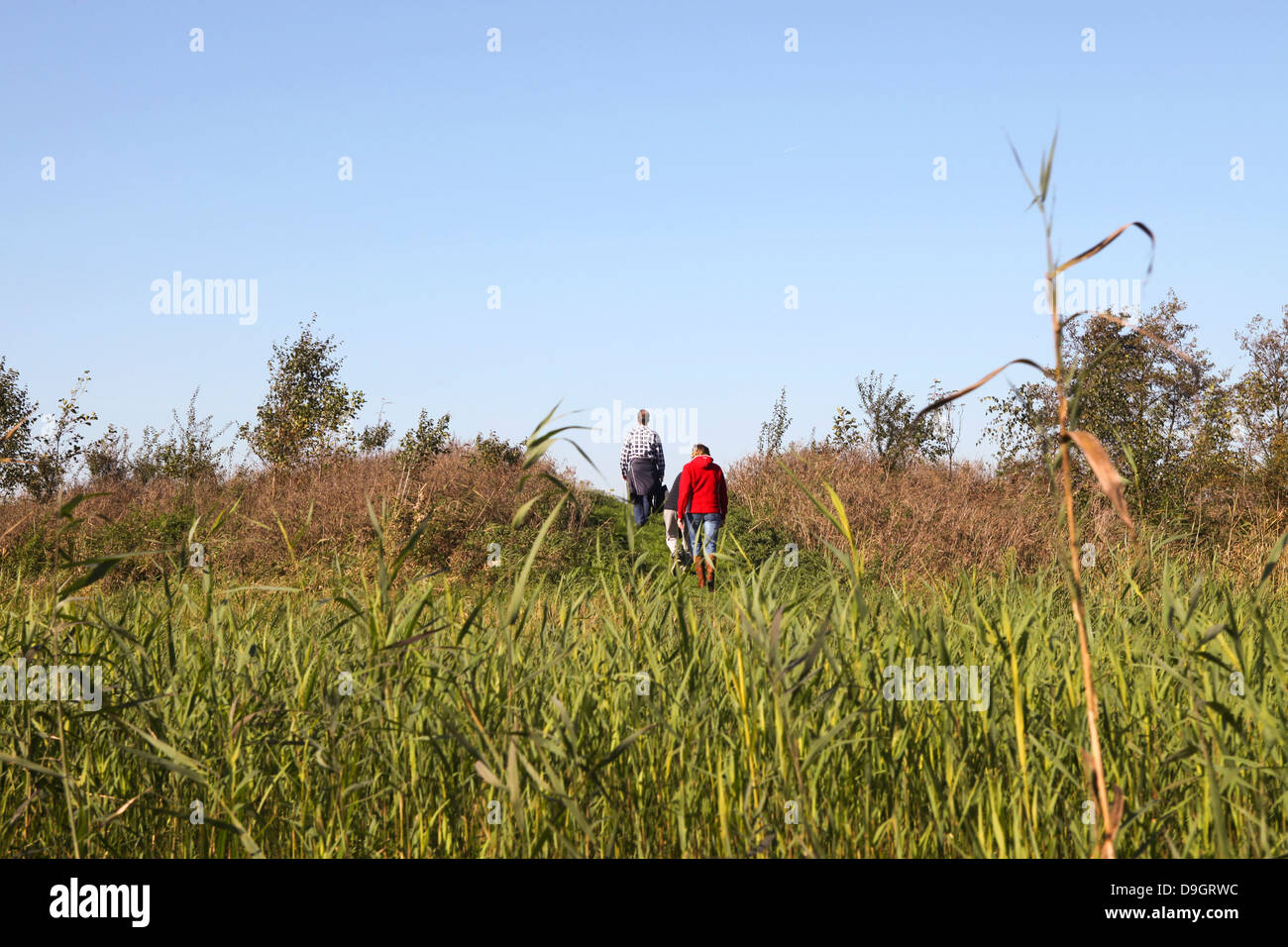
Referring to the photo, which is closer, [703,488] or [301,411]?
[703,488]

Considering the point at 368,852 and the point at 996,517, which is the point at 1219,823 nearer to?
the point at 368,852

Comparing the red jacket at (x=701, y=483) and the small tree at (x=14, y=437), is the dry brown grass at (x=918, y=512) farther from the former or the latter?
the small tree at (x=14, y=437)

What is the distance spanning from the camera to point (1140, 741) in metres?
2.78

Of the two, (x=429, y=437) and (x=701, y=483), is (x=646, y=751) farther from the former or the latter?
(x=429, y=437)

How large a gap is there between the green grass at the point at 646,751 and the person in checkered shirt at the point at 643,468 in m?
12.8

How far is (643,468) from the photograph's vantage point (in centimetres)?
1609

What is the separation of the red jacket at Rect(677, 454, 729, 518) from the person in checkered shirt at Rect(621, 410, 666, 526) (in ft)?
14.0

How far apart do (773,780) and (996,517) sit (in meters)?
14.0

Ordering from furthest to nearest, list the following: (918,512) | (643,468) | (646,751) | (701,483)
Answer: (643,468) → (918,512) → (701,483) → (646,751)

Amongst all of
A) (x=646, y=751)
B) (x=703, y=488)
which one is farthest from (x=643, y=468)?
(x=646, y=751)

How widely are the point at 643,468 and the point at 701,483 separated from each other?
4.52 m

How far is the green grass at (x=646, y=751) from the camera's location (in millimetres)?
2355

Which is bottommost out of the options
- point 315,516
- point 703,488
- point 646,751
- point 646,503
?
point 646,751
